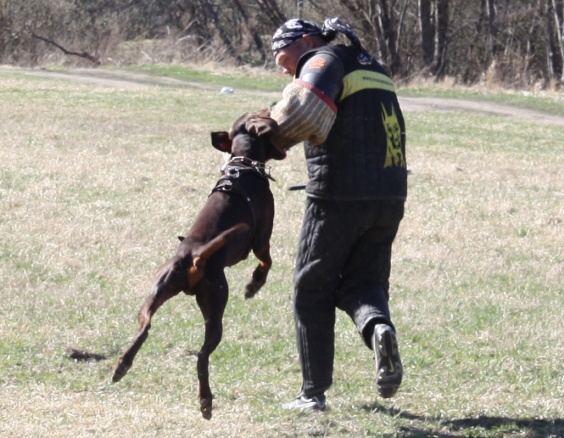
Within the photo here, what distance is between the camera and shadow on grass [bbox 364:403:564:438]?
190 inches

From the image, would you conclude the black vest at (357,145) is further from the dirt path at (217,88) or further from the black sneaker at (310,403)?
the dirt path at (217,88)

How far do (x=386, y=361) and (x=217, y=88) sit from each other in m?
19.4

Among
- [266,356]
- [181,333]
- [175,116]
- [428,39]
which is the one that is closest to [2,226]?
[181,333]

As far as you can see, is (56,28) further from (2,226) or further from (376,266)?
(376,266)

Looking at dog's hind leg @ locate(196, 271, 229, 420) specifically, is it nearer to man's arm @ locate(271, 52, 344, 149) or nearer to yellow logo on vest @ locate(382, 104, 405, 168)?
man's arm @ locate(271, 52, 344, 149)

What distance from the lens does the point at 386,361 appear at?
14.4ft

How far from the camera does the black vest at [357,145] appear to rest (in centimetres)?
465

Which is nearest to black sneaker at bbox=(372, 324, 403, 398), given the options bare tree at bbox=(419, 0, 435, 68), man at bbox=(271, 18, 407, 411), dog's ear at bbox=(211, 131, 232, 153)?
man at bbox=(271, 18, 407, 411)

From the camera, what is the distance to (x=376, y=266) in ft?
15.8

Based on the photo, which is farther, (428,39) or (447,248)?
(428,39)

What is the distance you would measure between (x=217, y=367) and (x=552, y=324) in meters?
2.24

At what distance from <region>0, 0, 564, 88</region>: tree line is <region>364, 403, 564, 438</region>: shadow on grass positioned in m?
22.0

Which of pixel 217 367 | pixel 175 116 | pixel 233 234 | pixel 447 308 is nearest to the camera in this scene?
pixel 233 234

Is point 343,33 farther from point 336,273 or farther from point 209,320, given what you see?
point 209,320
